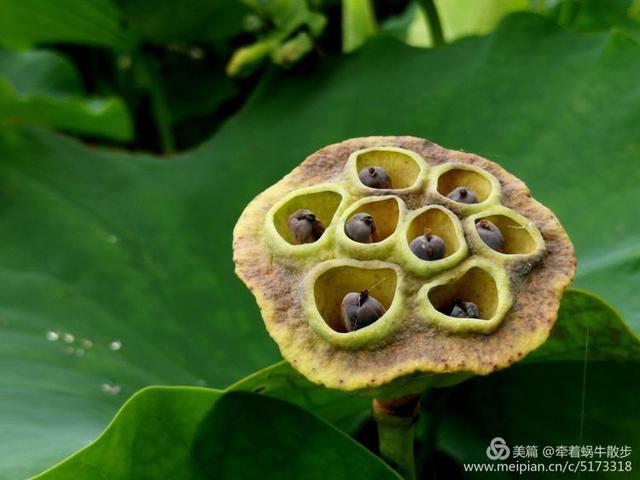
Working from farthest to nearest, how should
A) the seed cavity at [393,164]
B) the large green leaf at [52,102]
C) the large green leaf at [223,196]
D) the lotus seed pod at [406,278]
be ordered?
the large green leaf at [52,102] < the large green leaf at [223,196] < the seed cavity at [393,164] < the lotus seed pod at [406,278]

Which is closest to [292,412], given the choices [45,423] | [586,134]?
[45,423]

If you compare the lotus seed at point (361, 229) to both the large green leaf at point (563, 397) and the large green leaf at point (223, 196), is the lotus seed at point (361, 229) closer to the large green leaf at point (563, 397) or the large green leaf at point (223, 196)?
the large green leaf at point (563, 397)

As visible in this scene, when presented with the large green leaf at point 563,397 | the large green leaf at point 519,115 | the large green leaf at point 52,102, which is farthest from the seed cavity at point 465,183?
the large green leaf at point 52,102

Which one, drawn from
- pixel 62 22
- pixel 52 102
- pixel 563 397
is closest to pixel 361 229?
pixel 563 397

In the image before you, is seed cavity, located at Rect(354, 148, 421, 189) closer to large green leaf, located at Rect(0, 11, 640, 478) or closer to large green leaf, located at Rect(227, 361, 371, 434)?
large green leaf, located at Rect(227, 361, 371, 434)

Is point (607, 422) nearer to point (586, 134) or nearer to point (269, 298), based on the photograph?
point (586, 134)

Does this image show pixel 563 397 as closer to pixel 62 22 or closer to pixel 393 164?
pixel 393 164
